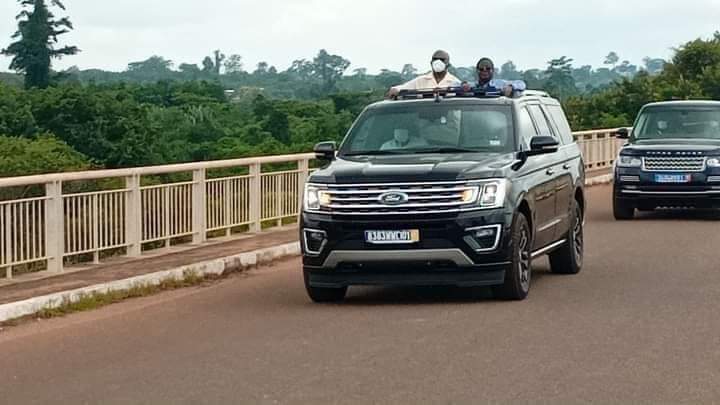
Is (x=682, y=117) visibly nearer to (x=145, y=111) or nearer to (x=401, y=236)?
(x=401, y=236)

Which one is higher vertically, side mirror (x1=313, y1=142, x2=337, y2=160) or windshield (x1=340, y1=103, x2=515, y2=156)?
windshield (x1=340, y1=103, x2=515, y2=156)

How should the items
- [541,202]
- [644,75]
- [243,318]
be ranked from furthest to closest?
[644,75]
[541,202]
[243,318]

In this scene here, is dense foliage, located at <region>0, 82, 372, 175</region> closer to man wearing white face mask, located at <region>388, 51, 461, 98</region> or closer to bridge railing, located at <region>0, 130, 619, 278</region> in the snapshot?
bridge railing, located at <region>0, 130, 619, 278</region>

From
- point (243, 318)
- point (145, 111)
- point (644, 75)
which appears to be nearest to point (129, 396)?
point (243, 318)

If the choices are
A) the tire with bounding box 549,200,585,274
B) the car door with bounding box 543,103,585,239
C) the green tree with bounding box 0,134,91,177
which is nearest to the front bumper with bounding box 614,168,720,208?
the car door with bounding box 543,103,585,239

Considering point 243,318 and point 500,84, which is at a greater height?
point 500,84

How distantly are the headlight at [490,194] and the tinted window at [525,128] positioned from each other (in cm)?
118

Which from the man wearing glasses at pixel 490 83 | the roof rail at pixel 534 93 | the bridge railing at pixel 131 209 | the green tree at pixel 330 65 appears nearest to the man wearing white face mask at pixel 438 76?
the man wearing glasses at pixel 490 83

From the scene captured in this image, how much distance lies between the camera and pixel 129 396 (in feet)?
26.8

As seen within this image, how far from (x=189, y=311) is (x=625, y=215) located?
11550 millimetres

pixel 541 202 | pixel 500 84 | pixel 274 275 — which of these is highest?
pixel 500 84

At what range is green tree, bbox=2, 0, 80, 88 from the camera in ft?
290

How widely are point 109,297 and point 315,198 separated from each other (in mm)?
2312

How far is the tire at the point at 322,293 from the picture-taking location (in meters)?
12.4
